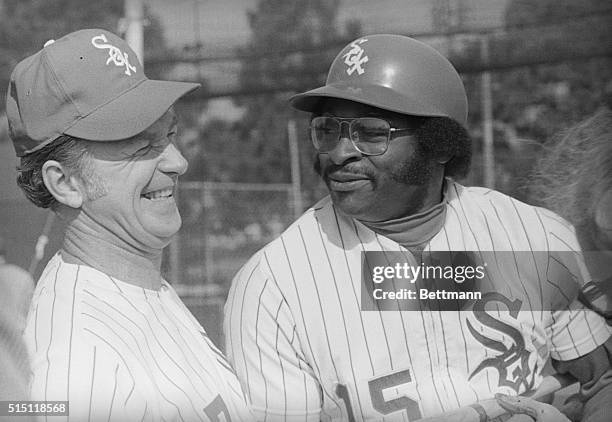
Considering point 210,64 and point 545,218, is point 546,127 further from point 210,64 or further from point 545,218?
point 210,64

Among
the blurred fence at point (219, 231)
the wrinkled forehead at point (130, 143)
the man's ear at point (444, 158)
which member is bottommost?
the blurred fence at point (219, 231)

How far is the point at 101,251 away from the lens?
192cm

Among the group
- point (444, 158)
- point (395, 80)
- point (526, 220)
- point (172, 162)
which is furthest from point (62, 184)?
point (526, 220)

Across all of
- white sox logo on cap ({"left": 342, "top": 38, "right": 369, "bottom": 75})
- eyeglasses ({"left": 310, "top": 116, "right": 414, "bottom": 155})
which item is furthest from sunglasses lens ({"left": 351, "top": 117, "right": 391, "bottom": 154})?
white sox logo on cap ({"left": 342, "top": 38, "right": 369, "bottom": 75})

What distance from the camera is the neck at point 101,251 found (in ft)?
6.29

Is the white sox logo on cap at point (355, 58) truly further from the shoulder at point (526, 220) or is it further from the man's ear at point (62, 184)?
the man's ear at point (62, 184)

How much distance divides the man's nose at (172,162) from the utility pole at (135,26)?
0.90 feet

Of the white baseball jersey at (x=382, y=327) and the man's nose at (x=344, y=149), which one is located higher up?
the man's nose at (x=344, y=149)

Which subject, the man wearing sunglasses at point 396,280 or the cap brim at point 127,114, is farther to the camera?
the man wearing sunglasses at point 396,280

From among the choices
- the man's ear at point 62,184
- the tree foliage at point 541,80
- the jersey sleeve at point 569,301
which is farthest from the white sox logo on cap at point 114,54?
the jersey sleeve at point 569,301

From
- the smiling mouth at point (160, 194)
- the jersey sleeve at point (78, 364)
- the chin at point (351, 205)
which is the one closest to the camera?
the jersey sleeve at point (78, 364)

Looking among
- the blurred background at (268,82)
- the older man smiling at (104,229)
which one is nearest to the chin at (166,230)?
the older man smiling at (104,229)

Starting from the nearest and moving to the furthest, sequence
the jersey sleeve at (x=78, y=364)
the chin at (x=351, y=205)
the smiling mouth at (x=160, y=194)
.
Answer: the jersey sleeve at (x=78, y=364) → the smiling mouth at (x=160, y=194) → the chin at (x=351, y=205)

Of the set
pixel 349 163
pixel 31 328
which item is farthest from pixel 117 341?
pixel 349 163
